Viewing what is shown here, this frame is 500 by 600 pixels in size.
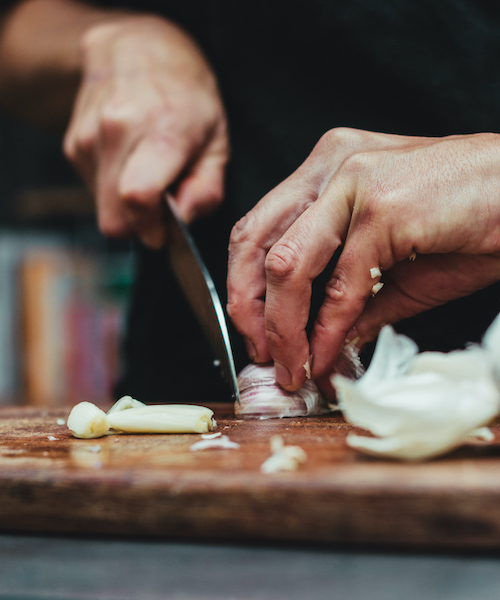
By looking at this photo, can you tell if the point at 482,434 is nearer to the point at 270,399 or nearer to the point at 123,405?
the point at 270,399

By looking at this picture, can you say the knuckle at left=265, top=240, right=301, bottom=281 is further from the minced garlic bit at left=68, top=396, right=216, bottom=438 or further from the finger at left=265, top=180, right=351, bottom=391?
the minced garlic bit at left=68, top=396, right=216, bottom=438

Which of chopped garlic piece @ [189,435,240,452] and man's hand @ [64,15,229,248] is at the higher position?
man's hand @ [64,15,229,248]

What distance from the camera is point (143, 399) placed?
141cm

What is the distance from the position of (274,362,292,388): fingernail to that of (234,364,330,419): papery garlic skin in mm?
25

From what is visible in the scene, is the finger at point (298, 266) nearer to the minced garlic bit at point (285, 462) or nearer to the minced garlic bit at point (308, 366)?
the minced garlic bit at point (308, 366)

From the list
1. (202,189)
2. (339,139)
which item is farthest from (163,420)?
(202,189)

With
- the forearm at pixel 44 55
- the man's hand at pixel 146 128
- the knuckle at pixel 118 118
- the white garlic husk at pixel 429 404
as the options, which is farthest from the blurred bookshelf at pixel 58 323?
the white garlic husk at pixel 429 404

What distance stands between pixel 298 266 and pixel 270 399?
0.23 meters

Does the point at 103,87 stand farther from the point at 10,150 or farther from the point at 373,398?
the point at 10,150

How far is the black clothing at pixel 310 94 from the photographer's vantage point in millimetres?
1119

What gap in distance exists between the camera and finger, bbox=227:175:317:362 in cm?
89

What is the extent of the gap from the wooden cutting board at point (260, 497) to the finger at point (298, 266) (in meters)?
0.21

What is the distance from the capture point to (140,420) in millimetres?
820

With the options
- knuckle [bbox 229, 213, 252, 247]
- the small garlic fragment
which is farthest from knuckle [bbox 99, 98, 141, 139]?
the small garlic fragment
